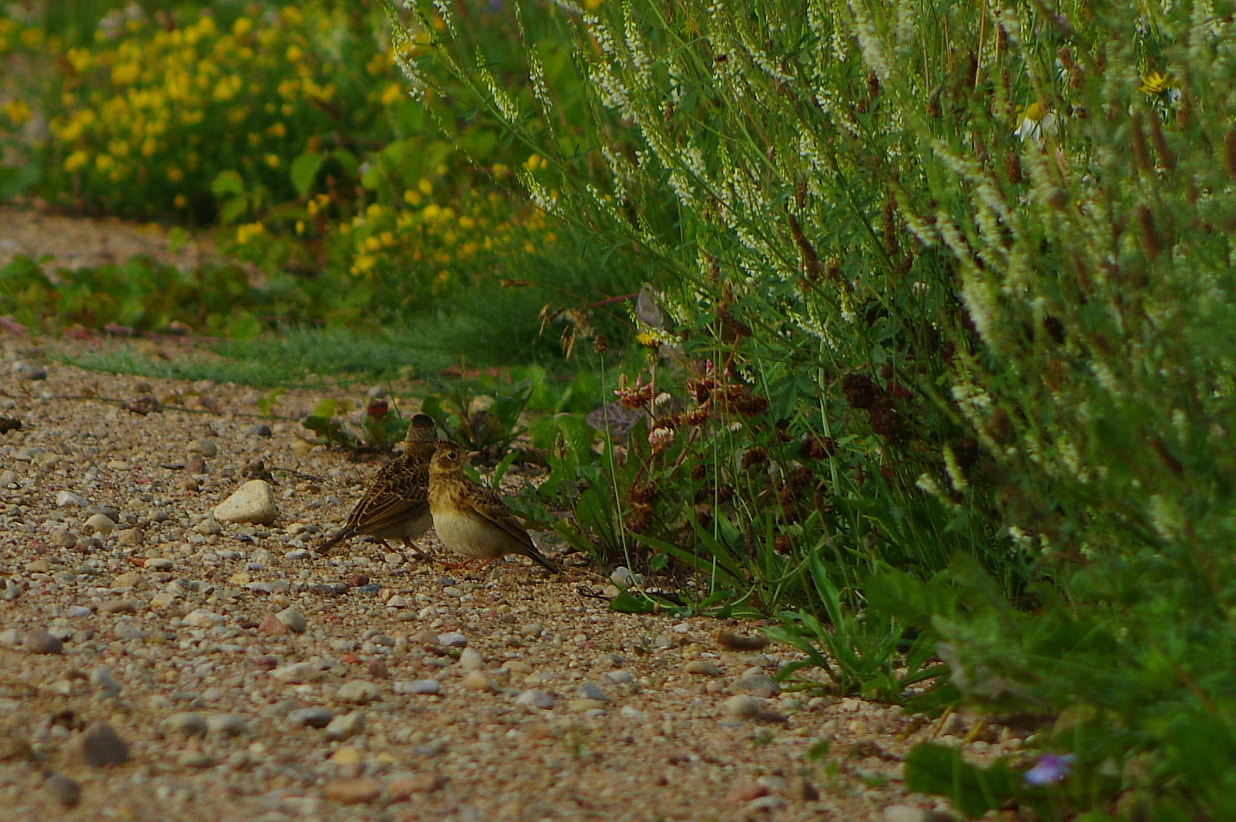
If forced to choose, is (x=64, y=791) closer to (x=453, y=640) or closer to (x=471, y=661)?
(x=471, y=661)

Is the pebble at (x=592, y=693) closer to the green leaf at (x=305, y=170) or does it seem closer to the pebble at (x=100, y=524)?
the pebble at (x=100, y=524)

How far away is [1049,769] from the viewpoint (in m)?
2.10

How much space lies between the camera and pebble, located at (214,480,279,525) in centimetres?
397

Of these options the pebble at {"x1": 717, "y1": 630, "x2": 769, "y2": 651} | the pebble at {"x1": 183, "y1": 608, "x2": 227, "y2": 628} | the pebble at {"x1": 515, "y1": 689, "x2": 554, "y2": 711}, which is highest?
the pebble at {"x1": 717, "y1": 630, "x2": 769, "y2": 651}

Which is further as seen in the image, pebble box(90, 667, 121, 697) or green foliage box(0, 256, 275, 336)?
green foliage box(0, 256, 275, 336)

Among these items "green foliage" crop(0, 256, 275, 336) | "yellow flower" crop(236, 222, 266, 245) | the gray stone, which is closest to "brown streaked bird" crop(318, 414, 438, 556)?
the gray stone

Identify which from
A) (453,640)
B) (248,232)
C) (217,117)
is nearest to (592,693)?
(453,640)

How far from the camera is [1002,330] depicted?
2.29 m

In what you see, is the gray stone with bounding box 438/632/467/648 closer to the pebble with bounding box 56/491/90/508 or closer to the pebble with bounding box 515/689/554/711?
the pebble with bounding box 515/689/554/711

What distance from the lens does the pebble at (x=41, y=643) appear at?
2.75 m

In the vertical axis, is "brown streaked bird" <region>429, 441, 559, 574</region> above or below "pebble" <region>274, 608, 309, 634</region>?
above

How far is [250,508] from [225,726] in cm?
159

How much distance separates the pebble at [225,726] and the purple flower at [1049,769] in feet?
4.49

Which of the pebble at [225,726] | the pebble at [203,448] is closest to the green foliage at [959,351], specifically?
the pebble at [225,726]
